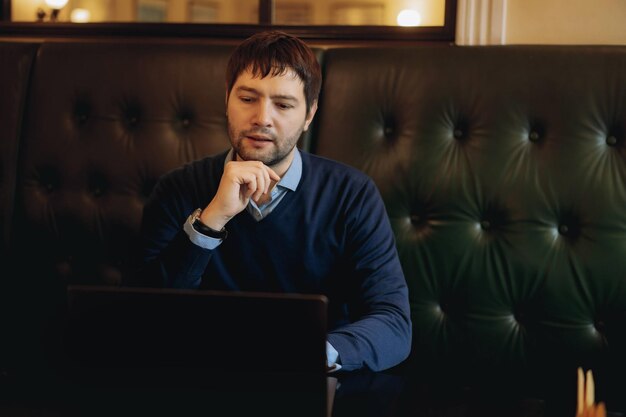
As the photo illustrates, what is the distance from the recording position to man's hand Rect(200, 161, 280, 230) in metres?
1.31

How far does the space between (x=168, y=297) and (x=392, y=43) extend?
129 centimetres

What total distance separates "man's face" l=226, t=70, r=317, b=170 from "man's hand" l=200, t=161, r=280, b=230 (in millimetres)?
74

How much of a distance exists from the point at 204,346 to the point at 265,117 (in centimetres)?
70

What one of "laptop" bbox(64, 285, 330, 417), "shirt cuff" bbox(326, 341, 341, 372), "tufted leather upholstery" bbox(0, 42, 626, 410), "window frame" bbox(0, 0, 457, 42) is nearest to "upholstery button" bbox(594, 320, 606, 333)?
"tufted leather upholstery" bbox(0, 42, 626, 410)

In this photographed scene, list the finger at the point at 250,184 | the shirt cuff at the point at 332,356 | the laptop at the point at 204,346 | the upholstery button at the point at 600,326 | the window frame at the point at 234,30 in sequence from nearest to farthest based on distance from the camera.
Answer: the laptop at the point at 204,346
the shirt cuff at the point at 332,356
the finger at the point at 250,184
the upholstery button at the point at 600,326
the window frame at the point at 234,30

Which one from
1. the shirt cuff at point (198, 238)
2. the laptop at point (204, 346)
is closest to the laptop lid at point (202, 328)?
the laptop at point (204, 346)

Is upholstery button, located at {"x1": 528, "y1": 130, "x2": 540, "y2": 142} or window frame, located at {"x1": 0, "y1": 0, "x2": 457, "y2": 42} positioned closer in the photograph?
upholstery button, located at {"x1": 528, "y1": 130, "x2": 540, "y2": 142}

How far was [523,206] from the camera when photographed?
154 centimetres

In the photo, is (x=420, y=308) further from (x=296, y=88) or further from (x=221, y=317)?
(x=221, y=317)

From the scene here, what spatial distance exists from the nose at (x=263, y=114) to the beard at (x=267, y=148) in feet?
0.04

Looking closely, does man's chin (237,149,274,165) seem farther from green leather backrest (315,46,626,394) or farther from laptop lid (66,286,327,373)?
laptop lid (66,286,327,373)

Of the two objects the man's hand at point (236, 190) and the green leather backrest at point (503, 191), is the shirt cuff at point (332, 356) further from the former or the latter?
the green leather backrest at point (503, 191)

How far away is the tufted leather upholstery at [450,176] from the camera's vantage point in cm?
151

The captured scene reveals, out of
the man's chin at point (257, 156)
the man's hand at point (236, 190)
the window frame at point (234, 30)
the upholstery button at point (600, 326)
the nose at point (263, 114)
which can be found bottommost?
the upholstery button at point (600, 326)
